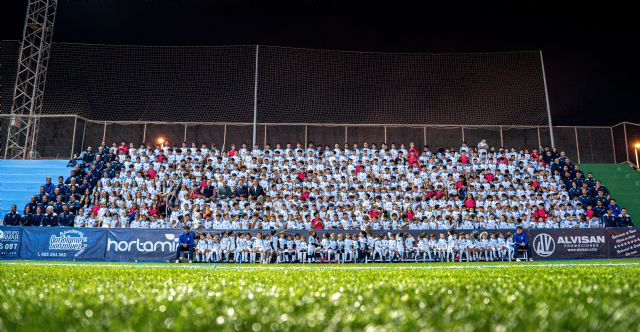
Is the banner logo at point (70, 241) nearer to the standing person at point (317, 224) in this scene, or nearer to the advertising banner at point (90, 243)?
the advertising banner at point (90, 243)

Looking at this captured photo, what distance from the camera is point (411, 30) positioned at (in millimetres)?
24984

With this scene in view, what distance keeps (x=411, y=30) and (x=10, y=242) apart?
70.2 feet

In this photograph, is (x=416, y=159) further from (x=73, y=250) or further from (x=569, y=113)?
(x=73, y=250)

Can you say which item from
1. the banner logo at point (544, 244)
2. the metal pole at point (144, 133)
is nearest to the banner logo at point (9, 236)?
the metal pole at point (144, 133)

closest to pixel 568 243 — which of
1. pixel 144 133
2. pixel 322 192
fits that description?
pixel 322 192

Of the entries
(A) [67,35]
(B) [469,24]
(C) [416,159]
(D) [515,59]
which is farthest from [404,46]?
(A) [67,35]

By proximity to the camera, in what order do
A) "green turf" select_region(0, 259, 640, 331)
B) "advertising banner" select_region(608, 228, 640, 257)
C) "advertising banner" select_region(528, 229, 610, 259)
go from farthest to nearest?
"advertising banner" select_region(608, 228, 640, 257) < "advertising banner" select_region(528, 229, 610, 259) < "green turf" select_region(0, 259, 640, 331)

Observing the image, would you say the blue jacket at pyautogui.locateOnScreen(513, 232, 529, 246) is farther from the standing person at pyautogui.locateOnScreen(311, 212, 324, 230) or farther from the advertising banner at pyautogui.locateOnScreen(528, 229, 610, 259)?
the standing person at pyautogui.locateOnScreen(311, 212, 324, 230)

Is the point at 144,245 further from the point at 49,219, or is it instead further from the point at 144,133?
the point at 144,133

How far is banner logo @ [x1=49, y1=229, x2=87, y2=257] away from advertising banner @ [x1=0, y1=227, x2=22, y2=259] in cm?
111

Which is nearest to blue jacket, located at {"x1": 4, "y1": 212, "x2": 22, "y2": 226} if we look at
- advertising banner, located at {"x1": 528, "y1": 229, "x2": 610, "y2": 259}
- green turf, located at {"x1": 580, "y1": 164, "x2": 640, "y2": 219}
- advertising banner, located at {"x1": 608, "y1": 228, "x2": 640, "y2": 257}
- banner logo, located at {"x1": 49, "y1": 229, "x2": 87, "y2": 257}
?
banner logo, located at {"x1": 49, "y1": 229, "x2": 87, "y2": 257}

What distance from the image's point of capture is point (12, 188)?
2038 cm

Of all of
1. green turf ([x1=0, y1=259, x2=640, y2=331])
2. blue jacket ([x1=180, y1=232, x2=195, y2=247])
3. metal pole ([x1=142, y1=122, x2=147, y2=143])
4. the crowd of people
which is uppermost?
metal pole ([x1=142, y1=122, x2=147, y2=143])

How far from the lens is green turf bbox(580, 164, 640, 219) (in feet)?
69.7
